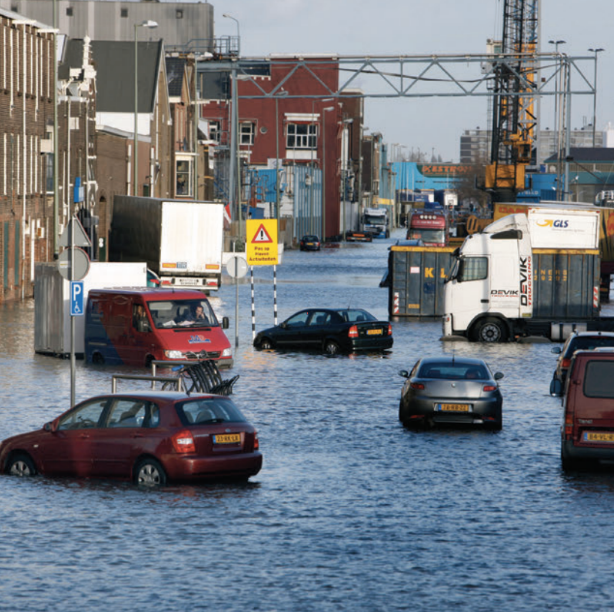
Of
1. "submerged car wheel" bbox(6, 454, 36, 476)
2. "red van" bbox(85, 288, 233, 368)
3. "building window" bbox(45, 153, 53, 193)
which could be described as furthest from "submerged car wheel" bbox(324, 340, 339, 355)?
"building window" bbox(45, 153, 53, 193)

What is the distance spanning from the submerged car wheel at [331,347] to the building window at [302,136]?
104 metres

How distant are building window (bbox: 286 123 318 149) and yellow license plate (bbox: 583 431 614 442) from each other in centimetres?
12166

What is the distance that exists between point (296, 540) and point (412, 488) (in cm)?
334

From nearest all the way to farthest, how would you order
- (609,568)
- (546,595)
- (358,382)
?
1. (546,595)
2. (609,568)
3. (358,382)

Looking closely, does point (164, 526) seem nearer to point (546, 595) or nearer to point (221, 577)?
point (221, 577)

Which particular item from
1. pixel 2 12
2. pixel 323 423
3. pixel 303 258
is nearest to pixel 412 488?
pixel 323 423

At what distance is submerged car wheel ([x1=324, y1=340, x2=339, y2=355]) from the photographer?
3444 cm

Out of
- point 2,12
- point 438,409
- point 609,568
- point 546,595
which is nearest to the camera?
point 546,595

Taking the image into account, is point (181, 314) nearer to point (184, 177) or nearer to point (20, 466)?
point (20, 466)

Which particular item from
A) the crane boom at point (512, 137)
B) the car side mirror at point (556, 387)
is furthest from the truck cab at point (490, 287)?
the crane boom at point (512, 137)

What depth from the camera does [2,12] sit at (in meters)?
49.8

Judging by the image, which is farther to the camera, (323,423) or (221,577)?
(323,423)

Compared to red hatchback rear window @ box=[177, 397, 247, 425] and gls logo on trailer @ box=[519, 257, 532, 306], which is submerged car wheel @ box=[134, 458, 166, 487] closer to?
red hatchback rear window @ box=[177, 397, 247, 425]

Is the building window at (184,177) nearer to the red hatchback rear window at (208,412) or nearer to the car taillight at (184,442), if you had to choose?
the red hatchback rear window at (208,412)
